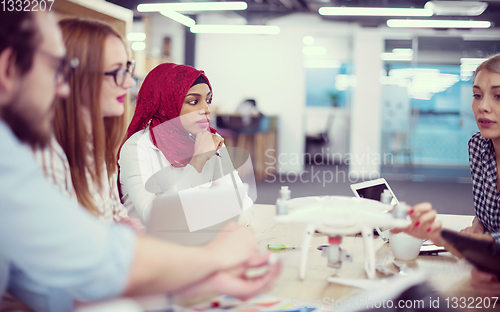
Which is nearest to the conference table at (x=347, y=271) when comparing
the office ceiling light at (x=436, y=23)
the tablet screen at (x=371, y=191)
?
the tablet screen at (x=371, y=191)

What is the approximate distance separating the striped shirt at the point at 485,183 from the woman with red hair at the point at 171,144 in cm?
79

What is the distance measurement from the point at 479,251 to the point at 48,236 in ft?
2.70

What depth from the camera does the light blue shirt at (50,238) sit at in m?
0.51

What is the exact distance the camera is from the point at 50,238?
0.52m

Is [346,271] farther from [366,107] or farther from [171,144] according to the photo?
[366,107]

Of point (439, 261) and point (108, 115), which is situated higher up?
point (108, 115)

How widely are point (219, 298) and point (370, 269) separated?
1.16 ft

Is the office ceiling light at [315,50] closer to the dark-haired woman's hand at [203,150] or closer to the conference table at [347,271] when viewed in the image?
the dark-haired woman's hand at [203,150]

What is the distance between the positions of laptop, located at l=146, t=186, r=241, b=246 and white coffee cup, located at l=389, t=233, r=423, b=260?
0.43m

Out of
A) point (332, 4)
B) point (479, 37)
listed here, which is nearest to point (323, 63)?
point (332, 4)

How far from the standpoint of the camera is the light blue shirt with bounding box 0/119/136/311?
51 centimetres

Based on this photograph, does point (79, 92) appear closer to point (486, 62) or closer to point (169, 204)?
point (169, 204)

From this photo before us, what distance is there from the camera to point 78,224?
1.80 ft

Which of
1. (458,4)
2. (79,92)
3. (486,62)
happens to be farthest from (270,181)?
(79,92)
